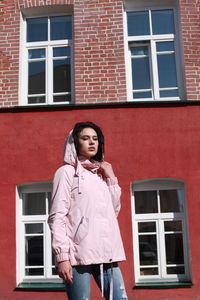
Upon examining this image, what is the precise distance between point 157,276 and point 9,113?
3.83 meters

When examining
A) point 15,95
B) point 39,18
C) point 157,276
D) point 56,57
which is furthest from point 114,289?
point 39,18

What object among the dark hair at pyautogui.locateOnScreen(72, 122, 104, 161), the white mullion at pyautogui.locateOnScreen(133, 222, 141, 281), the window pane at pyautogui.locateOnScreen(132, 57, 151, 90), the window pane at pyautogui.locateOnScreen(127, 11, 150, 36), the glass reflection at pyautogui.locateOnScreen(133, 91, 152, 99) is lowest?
the white mullion at pyautogui.locateOnScreen(133, 222, 141, 281)

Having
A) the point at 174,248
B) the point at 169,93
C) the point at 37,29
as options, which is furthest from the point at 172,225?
the point at 37,29

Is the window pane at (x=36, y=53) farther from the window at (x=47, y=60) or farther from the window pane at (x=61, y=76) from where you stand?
the window pane at (x=61, y=76)

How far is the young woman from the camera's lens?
2529mm

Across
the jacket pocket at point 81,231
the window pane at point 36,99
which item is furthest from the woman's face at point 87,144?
the window pane at point 36,99

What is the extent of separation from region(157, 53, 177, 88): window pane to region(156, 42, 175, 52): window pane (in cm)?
11

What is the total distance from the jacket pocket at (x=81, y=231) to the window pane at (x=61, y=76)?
4.61m

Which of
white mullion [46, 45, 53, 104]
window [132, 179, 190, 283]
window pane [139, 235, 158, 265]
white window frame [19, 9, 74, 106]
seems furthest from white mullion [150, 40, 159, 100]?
window pane [139, 235, 158, 265]

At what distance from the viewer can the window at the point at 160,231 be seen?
20.0ft

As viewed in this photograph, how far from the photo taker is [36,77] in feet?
22.9

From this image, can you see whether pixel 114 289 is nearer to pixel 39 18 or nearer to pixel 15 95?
pixel 15 95

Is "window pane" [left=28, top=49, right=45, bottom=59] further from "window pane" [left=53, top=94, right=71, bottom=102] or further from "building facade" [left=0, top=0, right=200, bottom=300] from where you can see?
"window pane" [left=53, top=94, right=71, bottom=102]

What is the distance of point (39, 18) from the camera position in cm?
718
